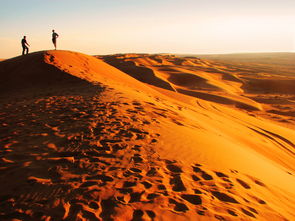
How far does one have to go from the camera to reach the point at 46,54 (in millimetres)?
12086

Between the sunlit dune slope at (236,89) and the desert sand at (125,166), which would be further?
the sunlit dune slope at (236,89)

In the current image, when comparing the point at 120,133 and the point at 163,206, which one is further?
the point at 120,133

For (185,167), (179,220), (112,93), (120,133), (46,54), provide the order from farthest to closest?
(46,54), (112,93), (120,133), (185,167), (179,220)

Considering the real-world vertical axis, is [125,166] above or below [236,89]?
above

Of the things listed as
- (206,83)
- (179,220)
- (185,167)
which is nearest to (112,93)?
(185,167)

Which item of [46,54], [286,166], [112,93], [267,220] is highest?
[46,54]

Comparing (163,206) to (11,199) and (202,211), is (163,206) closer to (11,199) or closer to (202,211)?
(202,211)

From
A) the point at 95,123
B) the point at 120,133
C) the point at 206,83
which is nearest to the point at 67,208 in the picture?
the point at 120,133

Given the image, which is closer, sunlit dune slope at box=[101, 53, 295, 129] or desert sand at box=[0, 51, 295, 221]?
desert sand at box=[0, 51, 295, 221]

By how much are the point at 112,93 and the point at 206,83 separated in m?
13.4

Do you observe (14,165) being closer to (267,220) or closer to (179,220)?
(179,220)

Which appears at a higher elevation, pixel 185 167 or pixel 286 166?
pixel 185 167

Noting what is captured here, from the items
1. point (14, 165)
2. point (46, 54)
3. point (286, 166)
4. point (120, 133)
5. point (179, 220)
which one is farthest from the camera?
point (46, 54)

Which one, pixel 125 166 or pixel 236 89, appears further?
pixel 236 89
